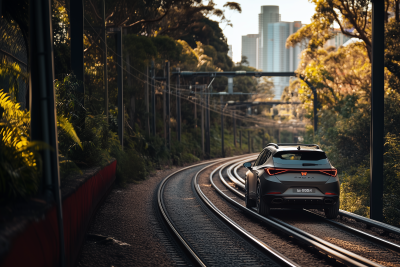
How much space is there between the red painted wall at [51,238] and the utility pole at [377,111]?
7239mm

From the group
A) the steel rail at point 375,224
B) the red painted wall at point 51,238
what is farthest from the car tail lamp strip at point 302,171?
the red painted wall at point 51,238

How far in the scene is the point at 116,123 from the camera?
75.9 feet

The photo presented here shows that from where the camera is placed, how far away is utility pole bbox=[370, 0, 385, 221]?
37.2 ft

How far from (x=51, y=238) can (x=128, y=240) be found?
387cm

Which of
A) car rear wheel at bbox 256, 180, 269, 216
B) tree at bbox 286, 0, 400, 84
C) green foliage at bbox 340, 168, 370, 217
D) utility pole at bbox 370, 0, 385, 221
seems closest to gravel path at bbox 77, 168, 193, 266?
car rear wheel at bbox 256, 180, 269, 216

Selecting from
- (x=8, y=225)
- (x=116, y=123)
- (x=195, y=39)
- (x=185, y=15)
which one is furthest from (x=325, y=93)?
(x=8, y=225)

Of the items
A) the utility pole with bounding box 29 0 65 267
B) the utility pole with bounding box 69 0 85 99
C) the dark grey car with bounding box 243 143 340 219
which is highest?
the utility pole with bounding box 69 0 85 99

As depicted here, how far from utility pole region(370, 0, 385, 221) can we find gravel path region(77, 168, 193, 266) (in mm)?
5597

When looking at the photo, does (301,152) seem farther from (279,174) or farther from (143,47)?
(143,47)

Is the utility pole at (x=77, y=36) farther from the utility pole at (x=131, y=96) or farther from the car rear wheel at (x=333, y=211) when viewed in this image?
the utility pole at (x=131, y=96)

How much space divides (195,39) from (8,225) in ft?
228

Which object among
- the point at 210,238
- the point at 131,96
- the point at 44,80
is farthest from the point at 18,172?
the point at 131,96

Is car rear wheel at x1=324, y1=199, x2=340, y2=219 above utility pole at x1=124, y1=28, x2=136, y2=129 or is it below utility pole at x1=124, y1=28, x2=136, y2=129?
below

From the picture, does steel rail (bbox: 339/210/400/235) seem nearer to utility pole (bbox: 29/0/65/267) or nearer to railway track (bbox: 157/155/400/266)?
railway track (bbox: 157/155/400/266)
